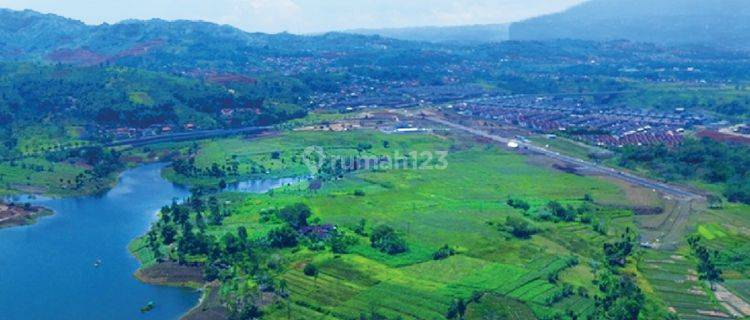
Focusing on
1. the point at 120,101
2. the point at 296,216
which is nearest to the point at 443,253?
the point at 296,216

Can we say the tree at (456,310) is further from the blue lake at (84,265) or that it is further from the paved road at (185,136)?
the paved road at (185,136)

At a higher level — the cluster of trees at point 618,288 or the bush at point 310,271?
the bush at point 310,271

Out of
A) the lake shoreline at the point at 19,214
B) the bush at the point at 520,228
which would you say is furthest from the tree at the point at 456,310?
the lake shoreline at the point at 19,214

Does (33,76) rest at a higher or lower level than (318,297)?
higher

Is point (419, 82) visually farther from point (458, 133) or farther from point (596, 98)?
point (458, 133)

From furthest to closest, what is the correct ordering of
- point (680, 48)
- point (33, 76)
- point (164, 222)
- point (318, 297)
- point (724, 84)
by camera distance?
point (680, 48)
point (724, 84)
point (33, 76)
point (164, 222)
point (318, 297)

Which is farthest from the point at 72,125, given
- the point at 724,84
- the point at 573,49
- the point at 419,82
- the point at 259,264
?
the point at 573,49

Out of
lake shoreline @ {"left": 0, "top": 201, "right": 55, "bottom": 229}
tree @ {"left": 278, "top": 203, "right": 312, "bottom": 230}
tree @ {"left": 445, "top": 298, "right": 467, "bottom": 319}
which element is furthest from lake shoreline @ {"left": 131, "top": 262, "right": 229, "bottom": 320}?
lake shoreline @ {"left": 0, "top": 201, "right": 55, "bottom": 229}

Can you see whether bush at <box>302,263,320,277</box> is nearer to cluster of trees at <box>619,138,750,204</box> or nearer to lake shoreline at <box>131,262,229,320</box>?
lake shoreline at <box>131,262,229,320</box>
